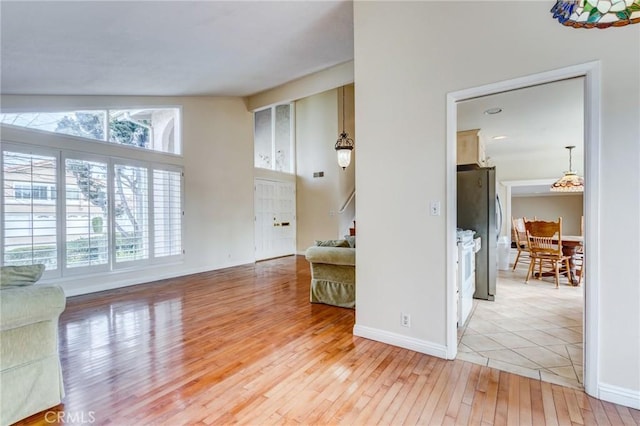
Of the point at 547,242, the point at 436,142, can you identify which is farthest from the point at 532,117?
the point at 436,142

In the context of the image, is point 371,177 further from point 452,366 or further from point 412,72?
point 452,366

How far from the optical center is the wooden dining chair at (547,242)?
471 cm

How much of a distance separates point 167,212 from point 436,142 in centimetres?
467

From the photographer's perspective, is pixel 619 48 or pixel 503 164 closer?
pixel 619 48

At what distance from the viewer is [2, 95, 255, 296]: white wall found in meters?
5.52

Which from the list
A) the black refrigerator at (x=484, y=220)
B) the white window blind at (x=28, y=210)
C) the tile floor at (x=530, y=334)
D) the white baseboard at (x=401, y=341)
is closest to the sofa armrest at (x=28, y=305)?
the white baseboard at (x=401, y=341)

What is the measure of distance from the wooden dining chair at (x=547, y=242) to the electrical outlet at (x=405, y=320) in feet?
11.8

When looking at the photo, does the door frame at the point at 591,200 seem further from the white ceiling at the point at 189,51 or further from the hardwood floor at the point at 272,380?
the white ceiling at the point at 189,51

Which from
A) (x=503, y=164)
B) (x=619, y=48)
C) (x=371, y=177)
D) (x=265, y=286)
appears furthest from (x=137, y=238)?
(x=503, y=164)

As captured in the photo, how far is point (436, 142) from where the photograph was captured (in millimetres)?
2377

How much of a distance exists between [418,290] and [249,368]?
1.46m

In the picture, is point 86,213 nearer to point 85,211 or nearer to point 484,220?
point 85,211

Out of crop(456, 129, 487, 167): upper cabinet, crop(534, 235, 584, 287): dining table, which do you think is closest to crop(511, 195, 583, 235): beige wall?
crop(534, 235, 584, 287): dining table

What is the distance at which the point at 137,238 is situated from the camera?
487 cm
